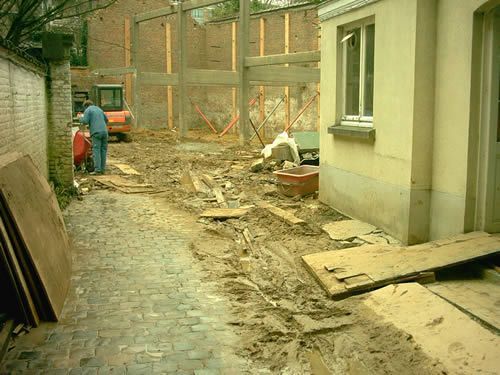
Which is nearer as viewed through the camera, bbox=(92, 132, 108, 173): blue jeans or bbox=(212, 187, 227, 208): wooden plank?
bbox=(212, 187, 227, 208): wooden plank

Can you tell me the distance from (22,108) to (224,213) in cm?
362

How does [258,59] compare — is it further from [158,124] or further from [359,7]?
[158,124]

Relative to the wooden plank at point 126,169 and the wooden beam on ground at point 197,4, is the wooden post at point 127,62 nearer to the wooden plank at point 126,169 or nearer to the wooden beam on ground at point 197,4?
the wooden beam on ground at point 197,4

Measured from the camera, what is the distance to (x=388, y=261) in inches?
237

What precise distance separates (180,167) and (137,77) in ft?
29.5

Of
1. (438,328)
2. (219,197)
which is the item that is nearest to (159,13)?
(219,197)

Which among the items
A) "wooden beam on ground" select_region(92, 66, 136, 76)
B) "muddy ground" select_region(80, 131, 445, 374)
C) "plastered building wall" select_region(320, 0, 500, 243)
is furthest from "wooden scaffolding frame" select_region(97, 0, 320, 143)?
"plastered building wall" select_region(320, 0, 500, 243)

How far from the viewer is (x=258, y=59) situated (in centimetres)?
1856

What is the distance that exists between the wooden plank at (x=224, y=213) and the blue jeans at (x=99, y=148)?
5.26 m

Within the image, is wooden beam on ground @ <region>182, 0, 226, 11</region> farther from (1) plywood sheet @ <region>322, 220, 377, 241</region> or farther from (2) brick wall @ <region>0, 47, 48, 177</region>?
(1) plywood sheet @ <region>322, 220, 377, 241</region>

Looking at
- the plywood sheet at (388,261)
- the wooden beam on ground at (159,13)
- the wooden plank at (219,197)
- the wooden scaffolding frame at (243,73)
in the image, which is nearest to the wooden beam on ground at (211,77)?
the wooden scaffolding frame at (243,73)

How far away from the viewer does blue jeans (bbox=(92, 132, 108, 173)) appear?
13981mm

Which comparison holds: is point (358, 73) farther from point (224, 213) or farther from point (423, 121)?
point (224, 213)

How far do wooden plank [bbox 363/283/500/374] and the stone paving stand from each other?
54.3 inches
